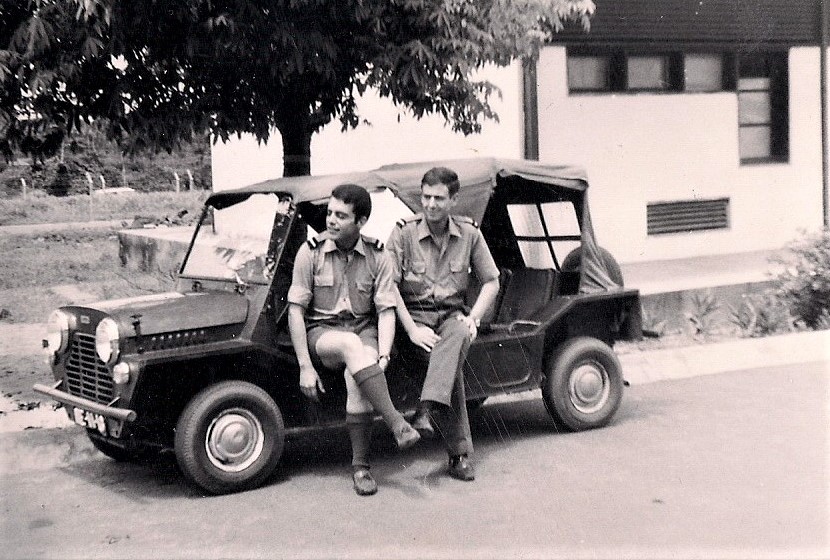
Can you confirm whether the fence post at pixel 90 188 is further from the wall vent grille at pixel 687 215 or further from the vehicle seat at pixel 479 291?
the wall vent grille at pixel 687 215

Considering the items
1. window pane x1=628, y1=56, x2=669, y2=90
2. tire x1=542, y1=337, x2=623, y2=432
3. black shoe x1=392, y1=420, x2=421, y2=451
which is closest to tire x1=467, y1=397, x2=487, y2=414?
tire x1=542, y1=337, x2=623, y2=432

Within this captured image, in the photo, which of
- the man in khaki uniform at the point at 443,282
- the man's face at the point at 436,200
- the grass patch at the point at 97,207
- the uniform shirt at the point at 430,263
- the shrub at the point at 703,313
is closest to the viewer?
the man in khaki uniform at the point at 443,282

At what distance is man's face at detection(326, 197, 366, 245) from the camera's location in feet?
19.4

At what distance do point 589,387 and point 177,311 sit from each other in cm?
286

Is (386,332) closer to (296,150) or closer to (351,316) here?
(351,316)

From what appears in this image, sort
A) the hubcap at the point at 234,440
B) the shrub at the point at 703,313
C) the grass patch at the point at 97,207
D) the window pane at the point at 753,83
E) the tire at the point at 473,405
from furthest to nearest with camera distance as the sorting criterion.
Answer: the window pane at the point at 753,83
the grass patch at the point at 97,207
the shrub at the point at 703,313
the tire at the point at 473,405
the hubcap at the point at 234,440

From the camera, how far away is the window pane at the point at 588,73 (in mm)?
15234

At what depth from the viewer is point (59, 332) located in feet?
20.3

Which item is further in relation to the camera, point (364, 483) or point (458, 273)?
point (458, 273)

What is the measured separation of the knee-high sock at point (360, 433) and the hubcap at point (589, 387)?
5.76 feet

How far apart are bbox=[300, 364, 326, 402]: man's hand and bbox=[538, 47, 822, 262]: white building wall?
9.53m

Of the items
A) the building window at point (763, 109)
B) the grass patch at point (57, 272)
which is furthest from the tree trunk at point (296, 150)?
the building window at point (763, 109)

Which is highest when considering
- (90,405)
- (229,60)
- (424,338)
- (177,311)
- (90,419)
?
(229,60)

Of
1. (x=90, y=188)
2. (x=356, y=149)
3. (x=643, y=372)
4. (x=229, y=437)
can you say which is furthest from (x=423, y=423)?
(x=356, y=149)
